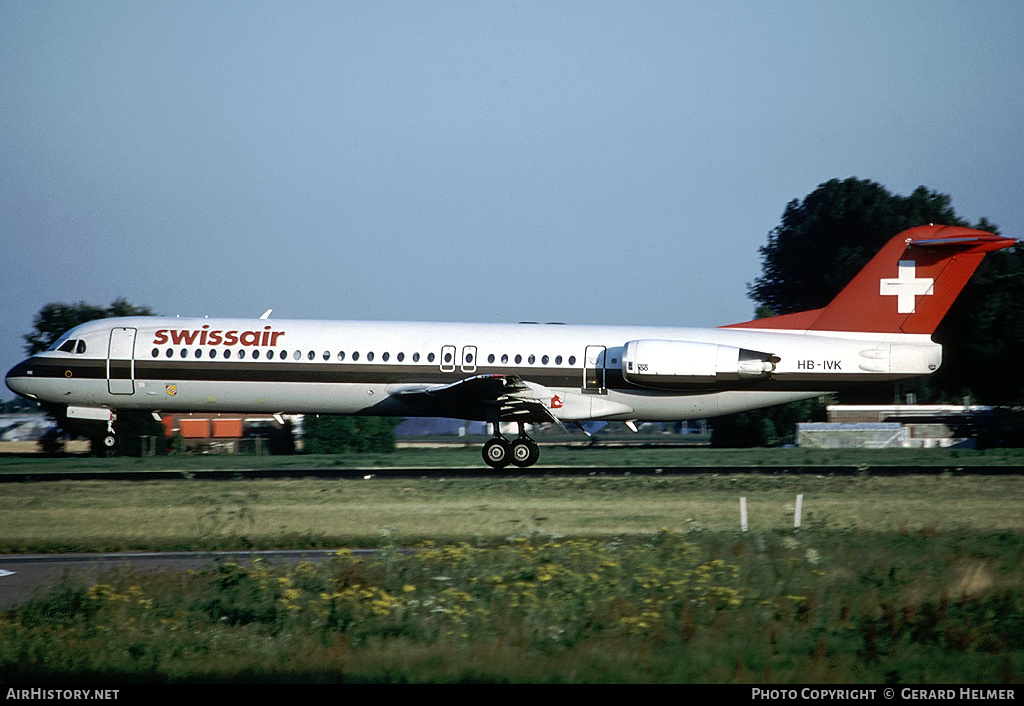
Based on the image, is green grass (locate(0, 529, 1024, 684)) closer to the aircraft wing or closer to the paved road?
the paved road

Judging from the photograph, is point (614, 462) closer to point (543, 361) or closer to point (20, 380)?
point (543, 361)

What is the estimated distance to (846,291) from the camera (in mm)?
24141

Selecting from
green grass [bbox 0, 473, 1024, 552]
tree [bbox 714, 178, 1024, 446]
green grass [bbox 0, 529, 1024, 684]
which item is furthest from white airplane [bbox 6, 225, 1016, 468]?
tree [bbox 714, 178, 1024, 446]

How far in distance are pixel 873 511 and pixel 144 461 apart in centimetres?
2170

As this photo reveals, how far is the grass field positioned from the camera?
746 cm

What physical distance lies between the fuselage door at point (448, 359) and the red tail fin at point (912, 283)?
8718 millimetres

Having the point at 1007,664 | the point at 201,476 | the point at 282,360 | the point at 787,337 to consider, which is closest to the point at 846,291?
the point at 787,337

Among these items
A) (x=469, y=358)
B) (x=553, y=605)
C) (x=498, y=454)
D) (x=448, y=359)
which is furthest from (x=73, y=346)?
(x=553, y=605)

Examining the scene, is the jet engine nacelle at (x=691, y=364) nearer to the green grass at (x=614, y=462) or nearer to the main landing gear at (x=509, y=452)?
the main landing gear at (x=509, y=452)

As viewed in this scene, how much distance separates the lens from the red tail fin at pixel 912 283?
76.1ft

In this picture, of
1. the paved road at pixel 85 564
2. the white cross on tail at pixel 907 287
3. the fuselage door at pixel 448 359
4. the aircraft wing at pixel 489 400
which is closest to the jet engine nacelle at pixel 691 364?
the aircraft wing at pixel 489 400

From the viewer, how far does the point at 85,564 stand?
12523 mm

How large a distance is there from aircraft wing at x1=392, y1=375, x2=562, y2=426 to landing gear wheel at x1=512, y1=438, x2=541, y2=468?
23.2 inches

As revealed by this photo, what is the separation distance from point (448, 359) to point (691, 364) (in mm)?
5509
